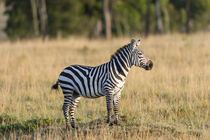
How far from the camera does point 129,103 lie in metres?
9.53

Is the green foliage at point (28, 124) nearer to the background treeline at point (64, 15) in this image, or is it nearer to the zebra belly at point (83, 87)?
the zebra belly at point (83, 87)

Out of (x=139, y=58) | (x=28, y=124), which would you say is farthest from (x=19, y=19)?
(x=139, y=58)

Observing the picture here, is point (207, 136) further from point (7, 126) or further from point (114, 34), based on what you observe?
point (114, 34)

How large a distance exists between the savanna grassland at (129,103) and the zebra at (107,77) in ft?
2.30

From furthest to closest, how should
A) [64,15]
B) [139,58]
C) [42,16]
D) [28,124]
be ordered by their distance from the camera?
[64,15] → [42,16] → [28,124] → [139,58]

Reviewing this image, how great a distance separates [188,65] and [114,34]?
34748 millimetres

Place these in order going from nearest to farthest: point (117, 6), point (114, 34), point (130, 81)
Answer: point (130, 81) < point (117, 6) < point (114, 34)

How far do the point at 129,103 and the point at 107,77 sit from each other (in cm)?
262

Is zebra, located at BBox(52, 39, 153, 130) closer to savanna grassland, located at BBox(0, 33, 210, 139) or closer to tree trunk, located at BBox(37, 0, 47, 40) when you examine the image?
savanna grassland, located at BBox(0, 33, 210, 139)

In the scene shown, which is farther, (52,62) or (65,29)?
(65,29)

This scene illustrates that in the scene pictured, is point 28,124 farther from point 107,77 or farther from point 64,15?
point 64,15

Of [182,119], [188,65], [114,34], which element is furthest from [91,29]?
[182,119]

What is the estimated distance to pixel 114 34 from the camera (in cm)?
4912

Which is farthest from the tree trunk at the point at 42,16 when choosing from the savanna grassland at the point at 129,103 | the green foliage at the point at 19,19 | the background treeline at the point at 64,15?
the savanna grassland at the point at 129,103
